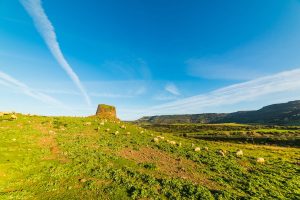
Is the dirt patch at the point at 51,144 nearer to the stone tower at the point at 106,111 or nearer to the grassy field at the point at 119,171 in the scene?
the grassy field at the point at 119,171

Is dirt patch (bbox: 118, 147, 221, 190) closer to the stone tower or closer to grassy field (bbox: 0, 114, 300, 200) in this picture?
grassy field (bbox: 0, 114, 300, 200)

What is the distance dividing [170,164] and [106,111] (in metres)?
46.2

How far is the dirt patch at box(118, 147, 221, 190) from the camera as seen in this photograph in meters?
26.7

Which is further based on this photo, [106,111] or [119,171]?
[106,111]

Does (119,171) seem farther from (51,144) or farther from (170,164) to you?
(51,144)

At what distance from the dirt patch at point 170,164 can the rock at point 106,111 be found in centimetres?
3621

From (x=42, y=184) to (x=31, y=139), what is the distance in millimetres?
16454

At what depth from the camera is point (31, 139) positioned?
36625 millimetres

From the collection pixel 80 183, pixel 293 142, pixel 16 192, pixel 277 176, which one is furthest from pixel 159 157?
pixel 293 142

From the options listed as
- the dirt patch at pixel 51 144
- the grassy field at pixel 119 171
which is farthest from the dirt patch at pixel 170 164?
the dirt patch at pixel 51 144

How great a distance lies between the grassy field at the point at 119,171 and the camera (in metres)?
21.9

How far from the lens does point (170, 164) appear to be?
31547 millimetres

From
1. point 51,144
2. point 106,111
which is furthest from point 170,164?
point 106,111

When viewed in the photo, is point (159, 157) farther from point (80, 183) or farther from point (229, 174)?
point (80, 183)
